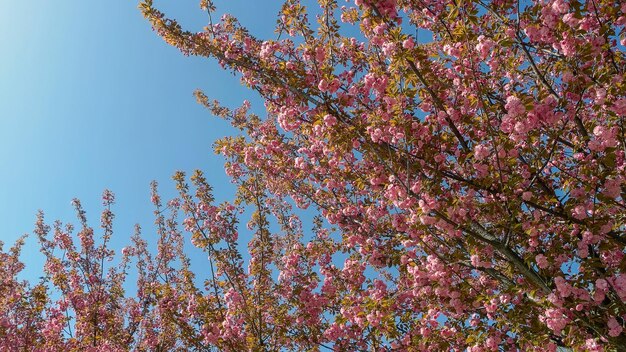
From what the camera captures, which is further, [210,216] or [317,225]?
[317,225]

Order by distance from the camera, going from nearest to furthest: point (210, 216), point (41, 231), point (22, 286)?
point (210, 216)
point (22, 286)
point (41, 231)

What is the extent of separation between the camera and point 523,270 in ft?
16.1

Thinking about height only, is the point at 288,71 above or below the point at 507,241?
above

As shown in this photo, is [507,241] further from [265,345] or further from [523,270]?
[265,345]

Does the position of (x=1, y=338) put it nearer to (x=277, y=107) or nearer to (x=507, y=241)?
(x=277, y=107)

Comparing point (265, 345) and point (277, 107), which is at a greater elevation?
point (277, 107)

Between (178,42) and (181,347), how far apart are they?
5.61 metres

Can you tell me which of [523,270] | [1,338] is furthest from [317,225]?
[1,338]

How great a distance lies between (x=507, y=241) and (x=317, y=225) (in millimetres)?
4224

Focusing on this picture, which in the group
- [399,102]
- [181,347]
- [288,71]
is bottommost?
[181,347]

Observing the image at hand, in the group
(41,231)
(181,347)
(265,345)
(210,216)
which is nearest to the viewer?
(265,345)

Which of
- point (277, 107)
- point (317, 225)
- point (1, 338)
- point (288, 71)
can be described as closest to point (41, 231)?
point (1, 338)

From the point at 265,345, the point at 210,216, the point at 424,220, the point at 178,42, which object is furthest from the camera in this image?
the point at 210,216

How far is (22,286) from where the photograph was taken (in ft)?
31.7
